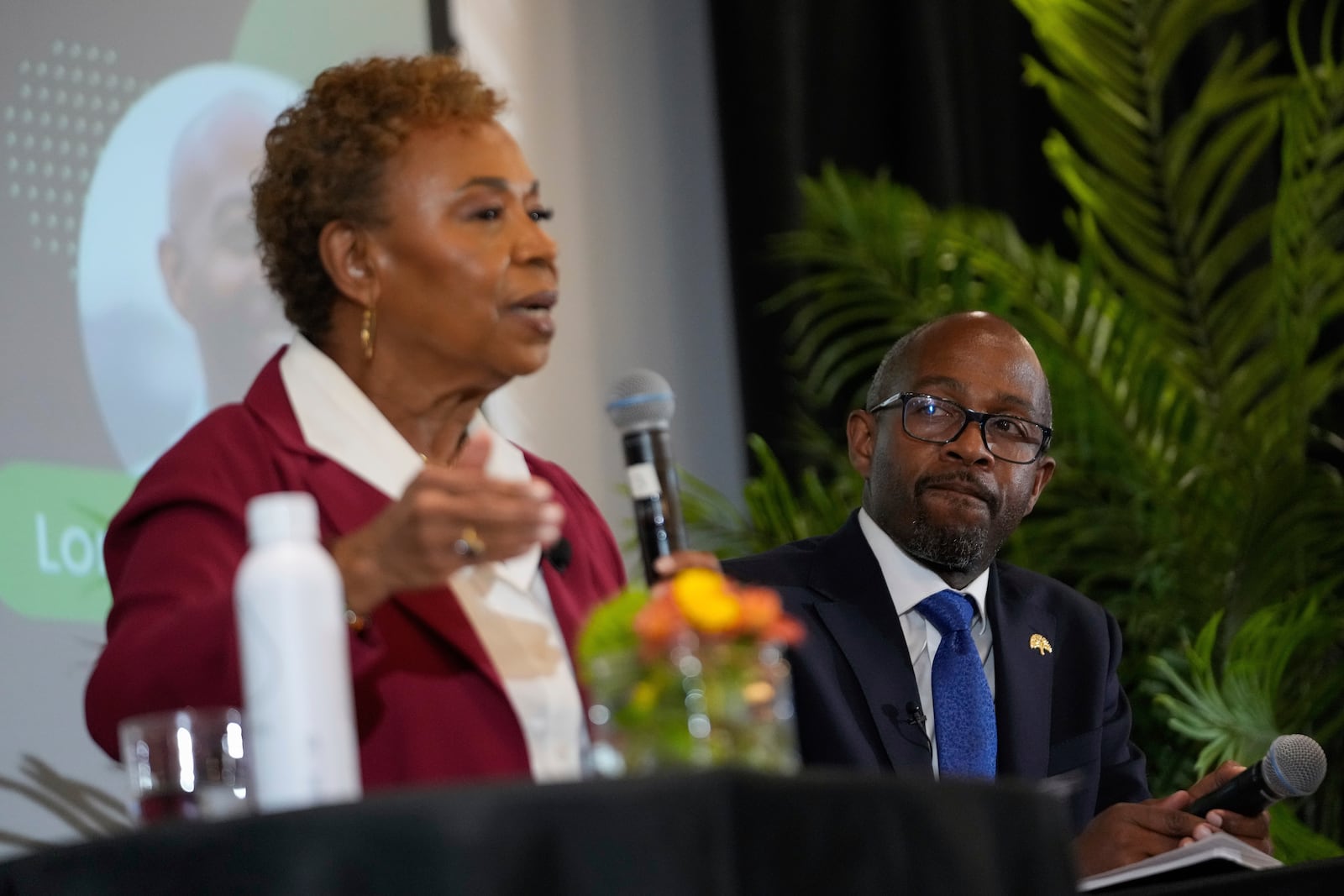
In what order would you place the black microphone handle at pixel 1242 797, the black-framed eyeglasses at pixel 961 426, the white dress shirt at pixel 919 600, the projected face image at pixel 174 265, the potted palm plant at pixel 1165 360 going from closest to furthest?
the black microphone handle at pixel 1242 797
the white dress shirt at pixel 919 600
the black-framed eyeglasses at pixel 961 426
the projected face image at pixel 174 265
the potted palm plant at pixel 1165 360

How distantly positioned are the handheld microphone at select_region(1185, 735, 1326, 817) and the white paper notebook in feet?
0.67

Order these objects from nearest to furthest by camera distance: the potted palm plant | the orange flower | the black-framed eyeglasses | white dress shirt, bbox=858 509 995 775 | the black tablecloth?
the black tablecloth, the orange flower, white dress shirt, bbox=858 509 995 775, the black-framed eyeglasses, the potted palm plant

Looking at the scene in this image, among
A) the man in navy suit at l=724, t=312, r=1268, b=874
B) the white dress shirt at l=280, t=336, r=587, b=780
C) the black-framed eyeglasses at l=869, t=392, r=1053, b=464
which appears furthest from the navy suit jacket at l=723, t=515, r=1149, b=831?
the white dress shirt at l=280, t=336, r=587, b=780

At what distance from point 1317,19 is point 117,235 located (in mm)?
3335

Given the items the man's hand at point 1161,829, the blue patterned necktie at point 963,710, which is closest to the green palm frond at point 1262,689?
the blue patterned necktie at point 963,710

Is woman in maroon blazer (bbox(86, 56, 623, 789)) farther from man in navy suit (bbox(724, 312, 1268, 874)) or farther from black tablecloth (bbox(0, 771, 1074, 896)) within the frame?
man in navy suit (bbox(724, 312, 1268, 874))

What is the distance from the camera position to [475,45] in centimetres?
456

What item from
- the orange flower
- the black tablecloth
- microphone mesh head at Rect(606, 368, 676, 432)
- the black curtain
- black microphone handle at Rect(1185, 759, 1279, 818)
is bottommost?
black microphone handle at Rect(1185, 759, 1279, 818)

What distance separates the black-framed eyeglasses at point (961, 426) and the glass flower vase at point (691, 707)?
63.6 inches

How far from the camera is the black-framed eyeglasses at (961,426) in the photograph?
111 inches

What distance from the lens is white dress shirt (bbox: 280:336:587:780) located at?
71.6 inches

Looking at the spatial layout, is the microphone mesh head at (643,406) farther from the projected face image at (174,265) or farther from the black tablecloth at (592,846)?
the projected face image at (174,265)

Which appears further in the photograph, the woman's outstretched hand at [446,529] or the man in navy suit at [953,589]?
the man in navy suit at [953,589]

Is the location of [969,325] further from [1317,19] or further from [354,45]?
[1317,19]
